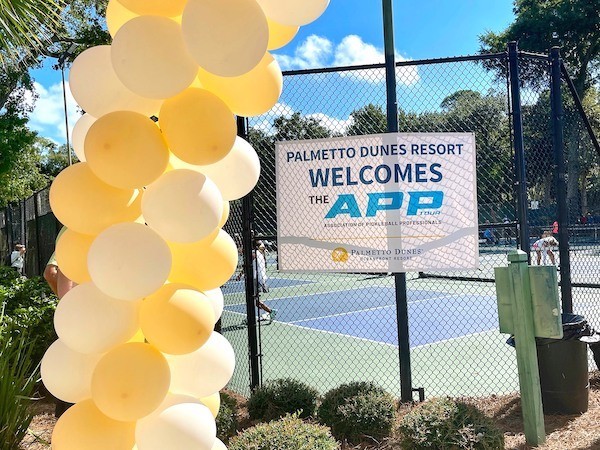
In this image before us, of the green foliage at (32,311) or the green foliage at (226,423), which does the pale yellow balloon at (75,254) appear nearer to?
the green foliage at (226,423)

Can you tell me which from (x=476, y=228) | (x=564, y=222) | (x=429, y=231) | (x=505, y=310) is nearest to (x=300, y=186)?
(x=429, y=231)

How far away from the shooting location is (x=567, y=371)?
186 inches

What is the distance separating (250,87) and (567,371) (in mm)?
4090

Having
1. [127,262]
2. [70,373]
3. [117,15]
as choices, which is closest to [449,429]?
[70,373]

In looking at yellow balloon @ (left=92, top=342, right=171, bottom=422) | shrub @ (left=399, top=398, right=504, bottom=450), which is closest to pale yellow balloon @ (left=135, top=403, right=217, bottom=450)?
yellow balloon @ (left=92, top=342, right=171, bottom=422)

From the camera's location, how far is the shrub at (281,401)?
15.4 ft

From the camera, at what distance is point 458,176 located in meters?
4.96

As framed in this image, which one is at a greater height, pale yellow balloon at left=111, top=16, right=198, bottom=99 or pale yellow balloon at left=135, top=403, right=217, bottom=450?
pale yellow balloon at left=111, top=16, right=198, bottom=99

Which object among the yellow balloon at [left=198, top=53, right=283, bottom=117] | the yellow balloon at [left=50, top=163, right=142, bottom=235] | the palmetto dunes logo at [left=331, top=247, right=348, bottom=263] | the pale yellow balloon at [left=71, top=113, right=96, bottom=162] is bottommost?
the palmetto dunes logo at [left=331, top=247, right=348, bottom=263]

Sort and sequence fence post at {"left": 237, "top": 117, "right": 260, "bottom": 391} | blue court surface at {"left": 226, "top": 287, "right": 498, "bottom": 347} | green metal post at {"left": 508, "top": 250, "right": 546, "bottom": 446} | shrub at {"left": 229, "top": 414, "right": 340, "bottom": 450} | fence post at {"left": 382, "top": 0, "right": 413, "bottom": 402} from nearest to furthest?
shrub at {"left": 229, "top": 414, "right": 340, "bottom": 450}, green metal post at {"left": 508, "top": 250, "right": 546, "bottom": 446}, fence post at {"left": 382, "top": 0, "right": 413, "bottom": 402}, fence post at {"left": 237, "top": 117, "right": 260, "bottom": 391}, blue court surface at {"left": 226, "top": 287, "right": 498, "bottom": 347}

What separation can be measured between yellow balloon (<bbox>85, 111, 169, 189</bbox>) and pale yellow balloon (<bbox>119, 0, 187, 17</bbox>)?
429 mm

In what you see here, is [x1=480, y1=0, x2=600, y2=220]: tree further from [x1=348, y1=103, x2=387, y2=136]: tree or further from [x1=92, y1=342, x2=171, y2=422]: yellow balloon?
[x1=92, y1=342, x2=171, y2=422]: yellow balloon

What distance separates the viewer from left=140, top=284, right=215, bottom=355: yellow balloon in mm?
1941

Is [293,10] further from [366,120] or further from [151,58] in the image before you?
[366,120]
